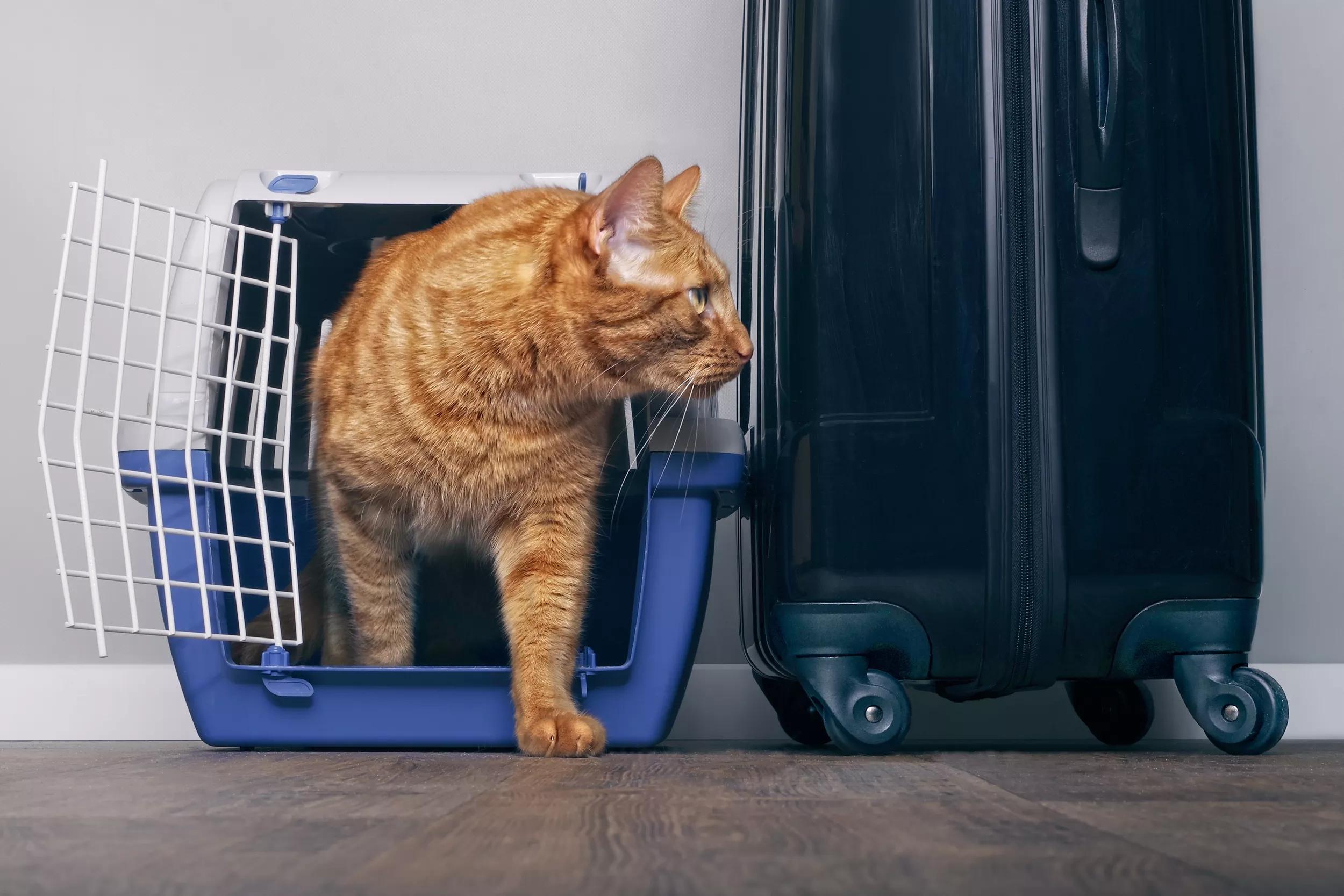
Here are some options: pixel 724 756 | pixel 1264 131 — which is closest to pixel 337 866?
pixel 724 756

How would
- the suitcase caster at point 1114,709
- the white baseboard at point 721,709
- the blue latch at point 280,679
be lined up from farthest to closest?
the white baseboard at point 721,709 < the suitcase caster at point 1114,709 < the blue latch at point 280,679

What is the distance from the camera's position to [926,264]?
1.11 m

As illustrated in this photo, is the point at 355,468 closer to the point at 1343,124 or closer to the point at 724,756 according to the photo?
the point at 724,756

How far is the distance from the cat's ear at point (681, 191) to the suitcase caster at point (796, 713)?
670 millimetres

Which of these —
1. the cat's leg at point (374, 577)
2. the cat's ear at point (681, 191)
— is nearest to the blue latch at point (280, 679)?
the cat's leg at point (374, 577)

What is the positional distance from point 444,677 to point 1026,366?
0.74 meters

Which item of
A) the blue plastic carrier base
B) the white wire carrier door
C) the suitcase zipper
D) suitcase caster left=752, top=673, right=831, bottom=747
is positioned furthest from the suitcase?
the white wire carrier door

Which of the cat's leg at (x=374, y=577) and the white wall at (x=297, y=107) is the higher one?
the white wall at (x=297, y=107)

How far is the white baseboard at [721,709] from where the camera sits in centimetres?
163

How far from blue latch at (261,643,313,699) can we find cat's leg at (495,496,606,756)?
0.80ft

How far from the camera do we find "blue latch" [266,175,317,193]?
131 cm

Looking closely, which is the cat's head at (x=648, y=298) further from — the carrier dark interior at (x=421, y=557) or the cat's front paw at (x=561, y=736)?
the cat's front paw at (x=561, y=736)

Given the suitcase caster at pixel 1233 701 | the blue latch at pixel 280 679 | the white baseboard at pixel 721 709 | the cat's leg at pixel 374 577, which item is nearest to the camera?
the suitcase caster at pixel 1233 701

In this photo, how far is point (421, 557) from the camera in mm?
1397
